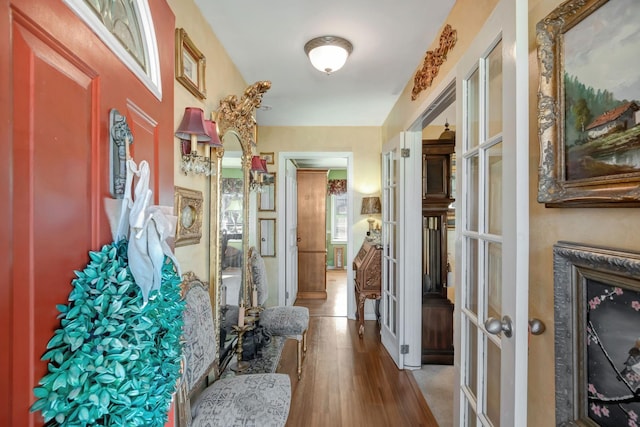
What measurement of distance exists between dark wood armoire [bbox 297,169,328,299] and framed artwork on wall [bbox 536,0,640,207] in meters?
4.39

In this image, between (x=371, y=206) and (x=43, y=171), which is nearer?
(x=43, y=171)

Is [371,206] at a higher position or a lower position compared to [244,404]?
higher

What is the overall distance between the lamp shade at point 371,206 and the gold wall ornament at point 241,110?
1.80 metres

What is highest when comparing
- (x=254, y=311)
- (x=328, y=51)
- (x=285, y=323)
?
(x=328, y=51)

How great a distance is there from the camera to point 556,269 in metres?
0.90

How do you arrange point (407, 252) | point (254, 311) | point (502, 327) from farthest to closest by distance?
point (407, 252) → point (254, 311) → point (502, 327)

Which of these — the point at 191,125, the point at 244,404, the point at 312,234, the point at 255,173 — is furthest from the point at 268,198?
the point at 244,404

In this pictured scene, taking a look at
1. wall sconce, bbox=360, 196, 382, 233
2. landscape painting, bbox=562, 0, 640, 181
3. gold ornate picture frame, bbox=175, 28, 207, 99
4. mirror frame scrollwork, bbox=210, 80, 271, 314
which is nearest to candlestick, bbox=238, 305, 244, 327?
mirror frame scrollwork, bbox=210, 80, 271, 314

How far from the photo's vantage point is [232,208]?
2428 mm

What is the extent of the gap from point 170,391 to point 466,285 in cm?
125

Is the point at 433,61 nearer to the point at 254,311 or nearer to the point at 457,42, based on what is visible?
the point at 457,42

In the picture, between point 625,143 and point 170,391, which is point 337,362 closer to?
point 170,391

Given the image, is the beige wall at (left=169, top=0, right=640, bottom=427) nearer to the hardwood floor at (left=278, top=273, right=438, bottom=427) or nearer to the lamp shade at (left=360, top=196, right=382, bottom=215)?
the lamp shade at (left=360, top=196, right=382, bottom=215)

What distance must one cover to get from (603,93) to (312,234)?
4686 millimetres
